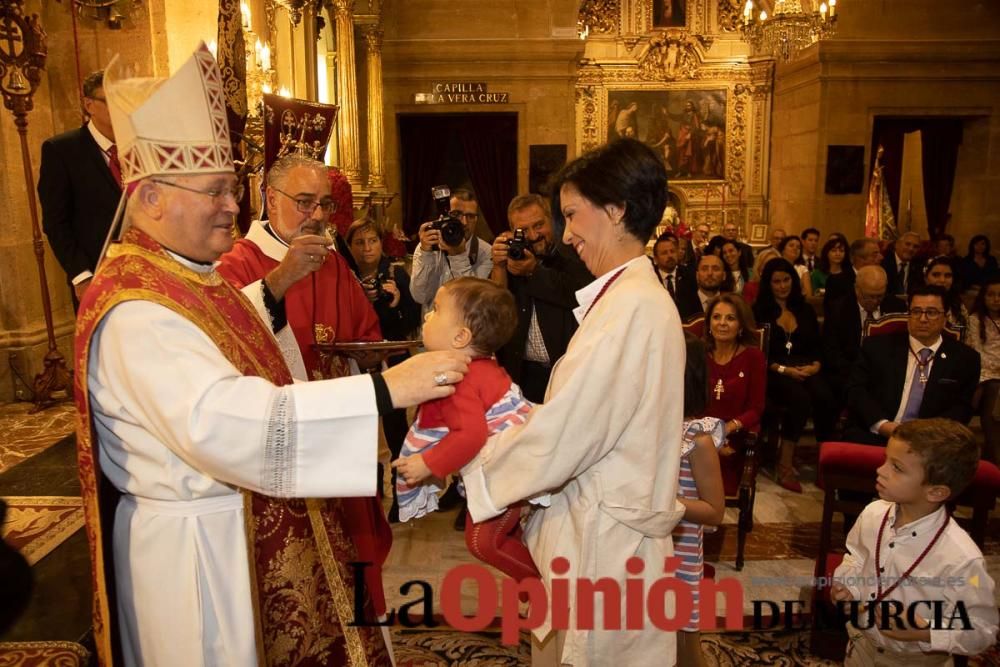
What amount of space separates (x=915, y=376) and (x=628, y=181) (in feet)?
10.4

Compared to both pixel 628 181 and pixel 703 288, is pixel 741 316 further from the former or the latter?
pixel 628 181

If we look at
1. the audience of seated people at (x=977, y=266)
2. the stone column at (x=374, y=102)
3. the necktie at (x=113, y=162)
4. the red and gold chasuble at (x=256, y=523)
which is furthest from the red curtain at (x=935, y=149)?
the red and gold chasuble at (x=256, y=523)

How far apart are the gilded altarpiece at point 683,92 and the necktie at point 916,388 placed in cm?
971

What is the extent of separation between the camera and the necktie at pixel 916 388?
158 inches

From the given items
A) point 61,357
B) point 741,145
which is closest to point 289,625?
point 61,357

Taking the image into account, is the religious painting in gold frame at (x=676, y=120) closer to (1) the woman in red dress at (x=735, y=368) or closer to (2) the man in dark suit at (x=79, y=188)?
(1) the woman in red dress at (x=735, y=368)

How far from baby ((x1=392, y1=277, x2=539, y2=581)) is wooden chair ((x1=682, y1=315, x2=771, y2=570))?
6.27 feet

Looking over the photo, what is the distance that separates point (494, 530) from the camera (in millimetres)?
1891

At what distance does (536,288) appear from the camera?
3.69 m

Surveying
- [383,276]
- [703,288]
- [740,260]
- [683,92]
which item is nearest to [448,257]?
[383,276]

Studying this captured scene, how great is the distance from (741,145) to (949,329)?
32.7ft

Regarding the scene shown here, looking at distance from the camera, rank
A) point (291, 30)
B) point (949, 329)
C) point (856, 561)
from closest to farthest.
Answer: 1. point (856, 561)
2. point (949, 329)
3. point (291, 30)

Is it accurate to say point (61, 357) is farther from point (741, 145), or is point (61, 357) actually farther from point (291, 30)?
point (741, 145)

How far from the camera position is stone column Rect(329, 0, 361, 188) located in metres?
Answer: 8.71
